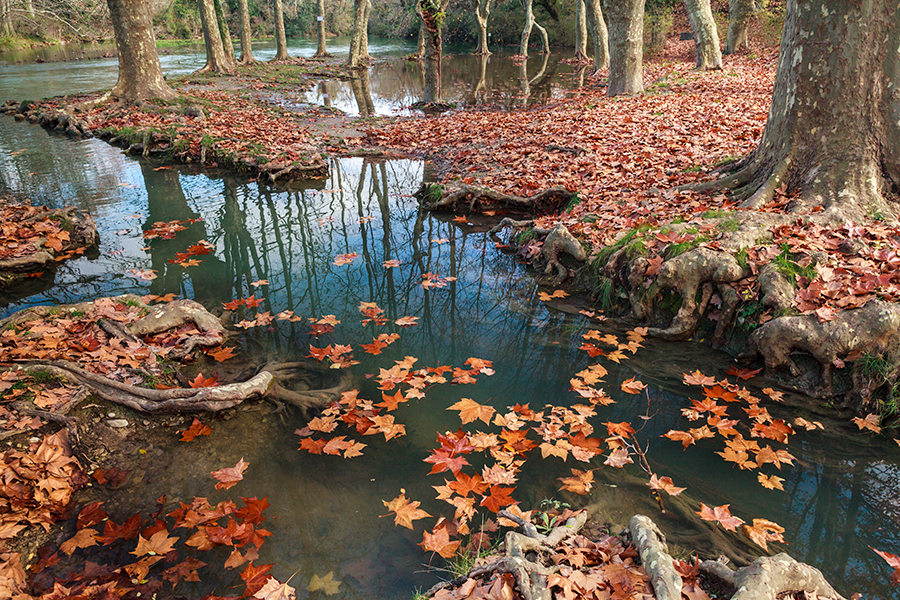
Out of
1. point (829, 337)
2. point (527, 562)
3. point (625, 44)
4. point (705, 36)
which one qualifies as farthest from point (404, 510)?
point (705, 36)

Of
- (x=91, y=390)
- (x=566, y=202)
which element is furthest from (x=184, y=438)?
(x=566, y=202)

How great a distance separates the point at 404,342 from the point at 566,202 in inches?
162

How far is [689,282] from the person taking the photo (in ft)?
15.4

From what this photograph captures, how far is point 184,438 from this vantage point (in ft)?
12.1

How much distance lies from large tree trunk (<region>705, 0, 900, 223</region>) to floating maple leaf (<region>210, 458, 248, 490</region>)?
557cm

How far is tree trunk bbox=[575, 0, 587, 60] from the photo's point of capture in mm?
28694

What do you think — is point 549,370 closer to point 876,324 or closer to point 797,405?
point 797,405

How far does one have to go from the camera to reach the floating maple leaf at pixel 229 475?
3274mm

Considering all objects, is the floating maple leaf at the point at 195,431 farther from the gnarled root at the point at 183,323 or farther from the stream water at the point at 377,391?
the gnarled root at the point at 183,323

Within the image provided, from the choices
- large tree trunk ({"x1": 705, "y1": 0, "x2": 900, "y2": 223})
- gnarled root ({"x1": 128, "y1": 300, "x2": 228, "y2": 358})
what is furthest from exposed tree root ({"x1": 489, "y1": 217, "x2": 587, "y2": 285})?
gnarled root ({"x1": 128, "y1": 300, "x2": 228, "y2": 358})

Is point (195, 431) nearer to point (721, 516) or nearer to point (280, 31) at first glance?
point (721, 516)

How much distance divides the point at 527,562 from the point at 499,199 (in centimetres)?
645

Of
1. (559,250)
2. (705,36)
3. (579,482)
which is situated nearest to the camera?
(579,482)

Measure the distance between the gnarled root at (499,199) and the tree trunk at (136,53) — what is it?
12320 mm
